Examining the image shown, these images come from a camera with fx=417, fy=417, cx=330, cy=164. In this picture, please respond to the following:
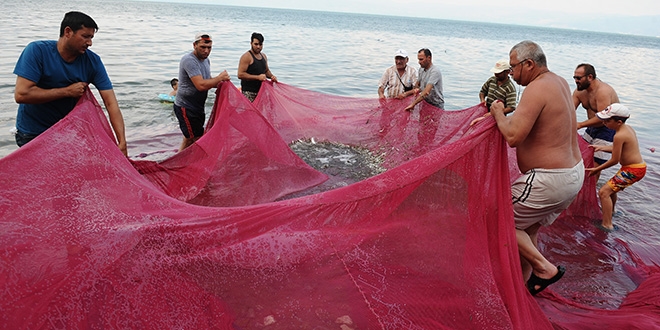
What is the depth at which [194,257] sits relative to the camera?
7.34ft

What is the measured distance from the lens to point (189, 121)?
5.12m

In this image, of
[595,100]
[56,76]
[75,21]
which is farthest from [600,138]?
[56,76]

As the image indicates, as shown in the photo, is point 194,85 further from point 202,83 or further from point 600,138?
point 600,138

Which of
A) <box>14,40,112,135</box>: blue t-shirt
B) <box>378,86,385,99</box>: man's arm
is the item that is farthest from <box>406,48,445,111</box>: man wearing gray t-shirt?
<box>14,40,112,135</box>: blue t-shirt

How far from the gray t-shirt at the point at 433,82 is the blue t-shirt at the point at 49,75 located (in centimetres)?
454

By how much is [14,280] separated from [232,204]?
2.12m

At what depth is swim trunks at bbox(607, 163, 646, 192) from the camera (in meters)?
4.64

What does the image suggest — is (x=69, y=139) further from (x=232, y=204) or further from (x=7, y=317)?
(x=232, y=204)

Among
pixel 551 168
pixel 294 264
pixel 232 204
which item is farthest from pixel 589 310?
pixel 232 204

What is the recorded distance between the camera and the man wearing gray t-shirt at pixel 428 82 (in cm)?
619

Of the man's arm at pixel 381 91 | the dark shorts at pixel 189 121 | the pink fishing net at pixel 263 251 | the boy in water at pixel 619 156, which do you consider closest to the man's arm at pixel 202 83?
the dark shorts at pixel 189 121

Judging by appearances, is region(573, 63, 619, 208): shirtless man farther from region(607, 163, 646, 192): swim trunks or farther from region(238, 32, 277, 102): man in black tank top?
region(238, 32, 277, 102): man in black tank top

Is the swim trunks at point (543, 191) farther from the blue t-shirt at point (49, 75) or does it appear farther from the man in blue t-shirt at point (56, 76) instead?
the blue t-shirt at point (49, 75)

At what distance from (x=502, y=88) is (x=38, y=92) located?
5304mm
